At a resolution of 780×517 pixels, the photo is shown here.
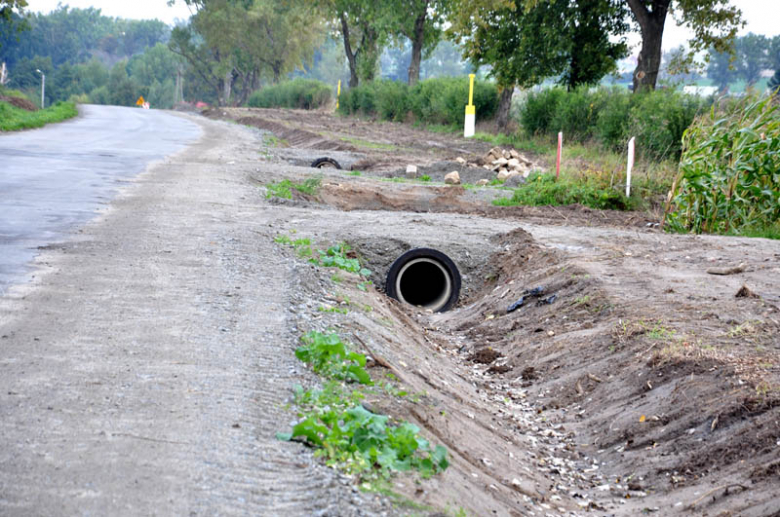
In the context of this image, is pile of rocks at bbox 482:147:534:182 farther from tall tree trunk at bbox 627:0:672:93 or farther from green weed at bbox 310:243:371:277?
green weed at bbox 310:243:371:277

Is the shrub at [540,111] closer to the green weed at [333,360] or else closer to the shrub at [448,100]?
the shrub at [448,100]

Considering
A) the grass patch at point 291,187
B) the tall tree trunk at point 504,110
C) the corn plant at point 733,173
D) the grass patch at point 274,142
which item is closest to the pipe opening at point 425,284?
the grass patch at point 291,187

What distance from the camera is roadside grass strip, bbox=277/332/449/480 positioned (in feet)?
11.5

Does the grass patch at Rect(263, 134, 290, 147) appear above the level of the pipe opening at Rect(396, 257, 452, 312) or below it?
above

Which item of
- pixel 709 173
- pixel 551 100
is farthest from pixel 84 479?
pixel 551 100

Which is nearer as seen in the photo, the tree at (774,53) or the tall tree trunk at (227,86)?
the tree at (774,53)

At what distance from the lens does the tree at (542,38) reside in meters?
26.2

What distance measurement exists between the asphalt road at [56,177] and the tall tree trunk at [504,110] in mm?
11882

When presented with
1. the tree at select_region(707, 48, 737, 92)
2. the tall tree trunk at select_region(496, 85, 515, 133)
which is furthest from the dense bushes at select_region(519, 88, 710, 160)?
the tree at select_region(707, 48, 737, 92)

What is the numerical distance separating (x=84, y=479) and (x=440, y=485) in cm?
152

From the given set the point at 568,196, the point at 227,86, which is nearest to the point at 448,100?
the point at 568,196

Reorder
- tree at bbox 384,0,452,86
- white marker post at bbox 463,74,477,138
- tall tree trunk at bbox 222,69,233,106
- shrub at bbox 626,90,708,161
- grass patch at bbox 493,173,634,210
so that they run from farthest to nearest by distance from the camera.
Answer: tall tree trunk at bbox 222,69,233,106 → tree at bbox 384,0,452,86 → white marker post at bbox 463,74,477,138 → shrub at bbox 626,90,708,161 → grass patch at bbox 493,173,634,210

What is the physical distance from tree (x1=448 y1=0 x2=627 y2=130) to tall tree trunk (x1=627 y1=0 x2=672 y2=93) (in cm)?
208

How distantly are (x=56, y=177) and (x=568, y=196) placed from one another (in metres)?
9.12
